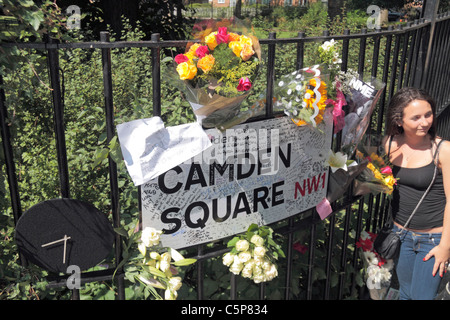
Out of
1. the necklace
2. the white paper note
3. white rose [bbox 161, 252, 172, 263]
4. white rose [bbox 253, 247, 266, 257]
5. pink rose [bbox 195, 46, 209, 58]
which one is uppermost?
pink rose [bbox 195, 46, 209, 58]

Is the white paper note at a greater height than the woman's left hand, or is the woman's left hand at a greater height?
the white paper note

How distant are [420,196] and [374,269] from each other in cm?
56

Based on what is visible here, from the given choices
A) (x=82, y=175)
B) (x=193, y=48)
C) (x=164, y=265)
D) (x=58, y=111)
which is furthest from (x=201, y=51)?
(x=82, y=175)

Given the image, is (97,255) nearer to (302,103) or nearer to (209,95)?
(209,95)

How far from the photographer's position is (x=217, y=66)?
1769 millimetres

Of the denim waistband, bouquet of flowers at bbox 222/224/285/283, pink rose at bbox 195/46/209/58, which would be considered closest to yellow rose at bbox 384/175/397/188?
the denim waistband

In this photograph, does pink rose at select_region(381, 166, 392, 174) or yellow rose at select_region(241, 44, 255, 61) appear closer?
yellow rose at select_region(241, 44, 255, 61)

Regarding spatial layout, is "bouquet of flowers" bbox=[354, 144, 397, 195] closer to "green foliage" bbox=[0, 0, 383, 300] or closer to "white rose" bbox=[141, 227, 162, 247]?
"green foliage" bbox=[0, 0, 383, 300]

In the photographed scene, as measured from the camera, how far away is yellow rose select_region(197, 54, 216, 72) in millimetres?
1736

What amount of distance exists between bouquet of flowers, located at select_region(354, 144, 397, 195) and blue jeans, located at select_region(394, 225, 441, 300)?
16.0 inches

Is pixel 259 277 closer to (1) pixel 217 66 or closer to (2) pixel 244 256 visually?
(2) pixel 244 256

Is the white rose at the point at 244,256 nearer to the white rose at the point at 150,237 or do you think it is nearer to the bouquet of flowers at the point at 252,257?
the bouquet of flowers at the point at 252,257

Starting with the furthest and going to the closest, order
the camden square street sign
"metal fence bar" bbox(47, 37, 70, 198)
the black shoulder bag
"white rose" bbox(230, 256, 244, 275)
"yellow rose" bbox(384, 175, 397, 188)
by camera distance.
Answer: the black shoulder bag → "yellow rose" bbox(384, 175, 397, 188) → "white rose" bbox(230, 256, 244, 275) → the camden square street sign → "metal fence bar" bbox(47, 37, 70, 198)

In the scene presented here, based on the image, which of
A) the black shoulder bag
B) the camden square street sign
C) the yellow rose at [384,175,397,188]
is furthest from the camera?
the black shoulder bag
